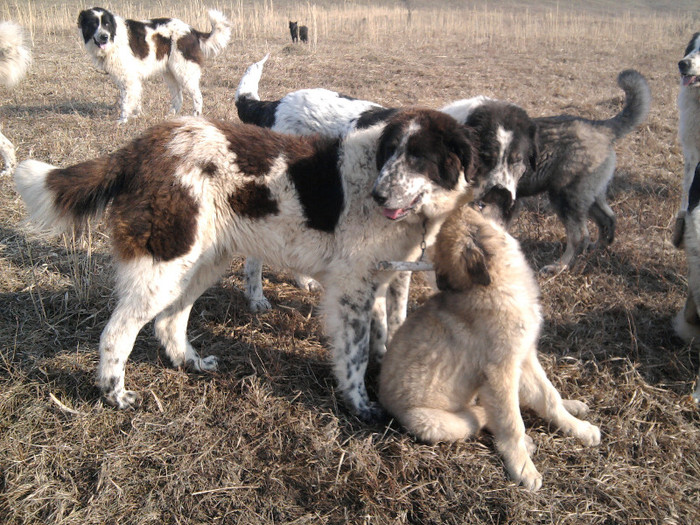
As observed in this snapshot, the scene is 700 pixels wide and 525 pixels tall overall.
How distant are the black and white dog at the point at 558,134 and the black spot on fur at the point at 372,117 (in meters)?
0.02

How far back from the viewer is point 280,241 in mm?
2988

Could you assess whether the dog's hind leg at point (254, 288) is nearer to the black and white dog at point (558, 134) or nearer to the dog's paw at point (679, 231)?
the black and white dog at point (558, 134)

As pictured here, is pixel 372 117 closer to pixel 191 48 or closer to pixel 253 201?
pixel 253 201

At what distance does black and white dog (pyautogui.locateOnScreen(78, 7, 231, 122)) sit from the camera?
30.0ft

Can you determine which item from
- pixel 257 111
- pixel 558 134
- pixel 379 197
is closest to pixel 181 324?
pixel 379 197

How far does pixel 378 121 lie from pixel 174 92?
8028 mm

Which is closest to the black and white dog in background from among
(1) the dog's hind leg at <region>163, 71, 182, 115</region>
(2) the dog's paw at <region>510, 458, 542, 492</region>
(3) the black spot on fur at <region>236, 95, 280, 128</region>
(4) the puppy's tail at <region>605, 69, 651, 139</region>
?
(3) the black spot on fur at <region>236, 95, 280, 128</region>

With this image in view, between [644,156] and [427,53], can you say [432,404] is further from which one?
[427,53]

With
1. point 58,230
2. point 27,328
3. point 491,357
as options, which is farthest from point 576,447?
point 27,328

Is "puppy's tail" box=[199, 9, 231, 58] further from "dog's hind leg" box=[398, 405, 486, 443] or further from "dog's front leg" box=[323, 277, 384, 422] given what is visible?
"dog's hind leg" box=[398, 405, 486, 443]

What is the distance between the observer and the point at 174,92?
397 inches

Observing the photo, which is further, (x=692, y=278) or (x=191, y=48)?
(x=191, y=48)

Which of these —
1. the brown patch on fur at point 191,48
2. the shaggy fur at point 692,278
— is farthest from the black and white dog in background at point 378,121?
the brown patch on fur at point 191,48

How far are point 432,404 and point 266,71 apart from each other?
10683mm
